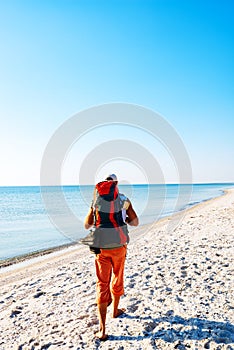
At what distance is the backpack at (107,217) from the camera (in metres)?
3.98

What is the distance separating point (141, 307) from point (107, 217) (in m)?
1.94

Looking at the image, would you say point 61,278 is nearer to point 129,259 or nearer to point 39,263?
point 129,259

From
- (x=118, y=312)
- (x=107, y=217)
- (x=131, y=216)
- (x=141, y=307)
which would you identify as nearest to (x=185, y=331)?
(x=141, y=307)

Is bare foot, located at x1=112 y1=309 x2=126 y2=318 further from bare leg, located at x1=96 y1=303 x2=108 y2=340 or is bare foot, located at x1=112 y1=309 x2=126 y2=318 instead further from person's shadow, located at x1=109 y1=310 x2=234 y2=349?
A: bare leg, located at x1=96 y1=303 x2=108 y2=340

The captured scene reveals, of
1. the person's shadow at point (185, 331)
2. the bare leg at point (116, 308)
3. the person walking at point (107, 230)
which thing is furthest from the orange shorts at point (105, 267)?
the person's shadow at point (185, 331)

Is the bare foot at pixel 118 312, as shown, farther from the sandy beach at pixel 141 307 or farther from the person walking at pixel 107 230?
the person walking at pixel 107 230

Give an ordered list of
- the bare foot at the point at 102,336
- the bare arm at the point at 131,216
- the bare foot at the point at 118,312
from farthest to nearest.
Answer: the bare foot at the point at 118,312 → the bare arm at the point at 131,216 → the bare foot at the point at 102,336

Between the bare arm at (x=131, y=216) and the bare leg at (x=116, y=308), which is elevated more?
the bare arm at (x=131, y=216)

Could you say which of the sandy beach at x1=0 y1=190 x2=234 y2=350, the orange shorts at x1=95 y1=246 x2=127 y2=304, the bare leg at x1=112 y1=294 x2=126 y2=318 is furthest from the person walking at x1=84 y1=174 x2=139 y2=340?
the sandy beach at x1=0 y1=190 x2=234 y2=350

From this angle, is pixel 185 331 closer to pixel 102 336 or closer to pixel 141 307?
pixel 141 307

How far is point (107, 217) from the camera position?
3.99m

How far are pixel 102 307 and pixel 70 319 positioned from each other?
3.34 feet

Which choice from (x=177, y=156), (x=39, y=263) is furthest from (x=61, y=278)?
(x=177, y=156)

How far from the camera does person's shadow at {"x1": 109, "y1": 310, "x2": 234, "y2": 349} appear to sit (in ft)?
12.6
